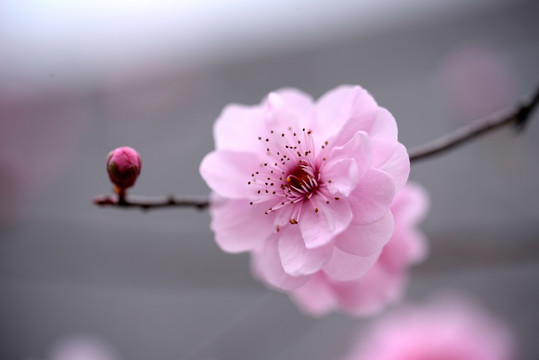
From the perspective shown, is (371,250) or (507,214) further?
(507,214)

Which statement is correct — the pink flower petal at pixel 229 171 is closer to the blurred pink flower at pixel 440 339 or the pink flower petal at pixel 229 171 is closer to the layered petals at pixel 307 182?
the layered petals at pixel 307 182

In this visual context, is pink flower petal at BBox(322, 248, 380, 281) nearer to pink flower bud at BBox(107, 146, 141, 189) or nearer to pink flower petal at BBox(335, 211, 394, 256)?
pink flower petal at BBox(335, 211, 394, 256)

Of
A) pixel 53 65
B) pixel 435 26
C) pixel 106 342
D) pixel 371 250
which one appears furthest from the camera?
pixel 435 26

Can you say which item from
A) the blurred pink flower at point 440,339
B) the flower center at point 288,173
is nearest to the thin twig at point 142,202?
the flower center at point 288,173

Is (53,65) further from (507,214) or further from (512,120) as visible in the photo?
(507,214)

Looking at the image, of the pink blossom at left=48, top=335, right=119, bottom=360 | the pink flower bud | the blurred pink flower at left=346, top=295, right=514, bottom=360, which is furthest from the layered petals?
the pink blossom at left=48, top=335, right=119, bottom=360

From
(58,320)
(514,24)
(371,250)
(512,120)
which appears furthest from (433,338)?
(514,24)
